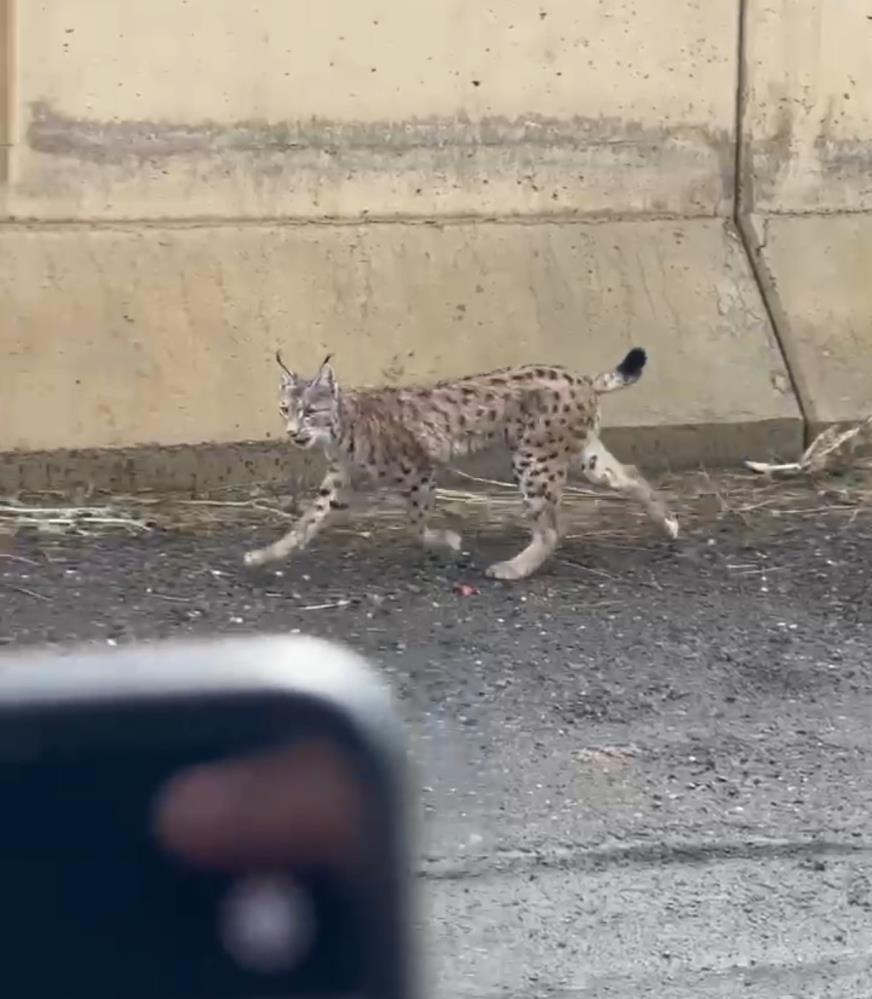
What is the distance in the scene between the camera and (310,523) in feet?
22.4

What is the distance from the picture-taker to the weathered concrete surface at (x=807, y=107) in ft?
29.8

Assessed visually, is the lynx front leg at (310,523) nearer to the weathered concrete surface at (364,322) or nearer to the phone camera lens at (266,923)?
the weathered concrete surface at (364,322)

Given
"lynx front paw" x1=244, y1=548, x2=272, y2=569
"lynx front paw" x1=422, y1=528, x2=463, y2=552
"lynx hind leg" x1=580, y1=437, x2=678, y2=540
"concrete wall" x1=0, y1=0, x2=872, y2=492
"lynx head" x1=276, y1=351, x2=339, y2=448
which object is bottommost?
"lynx front paw" x1=244, y1=548, x2=272, y2=569

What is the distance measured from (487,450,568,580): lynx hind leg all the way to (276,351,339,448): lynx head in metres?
0.74

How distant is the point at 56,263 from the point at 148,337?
495 mm

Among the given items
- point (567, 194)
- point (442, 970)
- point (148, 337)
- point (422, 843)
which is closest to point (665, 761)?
point (422, 843)

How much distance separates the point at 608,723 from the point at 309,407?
183cm

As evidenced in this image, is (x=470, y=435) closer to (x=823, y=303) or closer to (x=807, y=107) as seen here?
(x=823, y=303)

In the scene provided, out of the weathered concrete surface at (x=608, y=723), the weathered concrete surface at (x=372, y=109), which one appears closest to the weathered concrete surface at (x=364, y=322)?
the weathered concrete surface at (x=372, y=109)

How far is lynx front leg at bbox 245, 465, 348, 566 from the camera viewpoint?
673 centimetres

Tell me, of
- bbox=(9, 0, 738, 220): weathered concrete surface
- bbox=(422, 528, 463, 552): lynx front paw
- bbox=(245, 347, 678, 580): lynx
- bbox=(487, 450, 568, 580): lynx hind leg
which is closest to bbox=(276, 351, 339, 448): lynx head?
bbox=(245, 347, 678, 580): lynx

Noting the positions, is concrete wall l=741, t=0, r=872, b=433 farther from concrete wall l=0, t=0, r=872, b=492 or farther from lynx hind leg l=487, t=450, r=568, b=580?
lynx hind leg l=487, t=450, r=568, b=580

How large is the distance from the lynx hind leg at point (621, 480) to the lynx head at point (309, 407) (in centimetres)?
102

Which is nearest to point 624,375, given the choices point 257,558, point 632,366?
point 632,366
